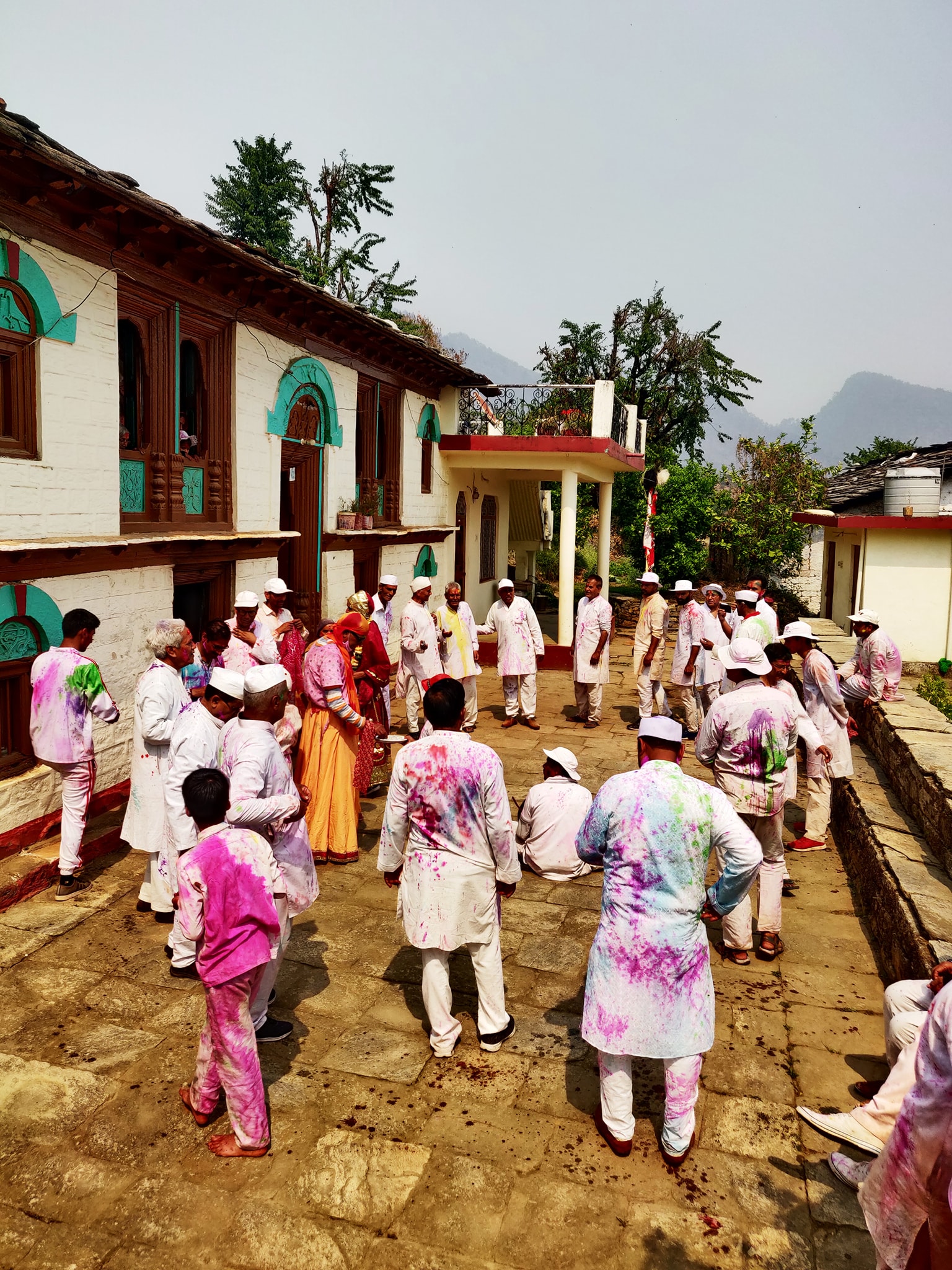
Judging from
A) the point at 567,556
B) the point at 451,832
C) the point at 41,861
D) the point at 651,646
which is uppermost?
the point at 567,556

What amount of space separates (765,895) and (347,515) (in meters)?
7.57

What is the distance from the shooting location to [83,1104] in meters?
3.78

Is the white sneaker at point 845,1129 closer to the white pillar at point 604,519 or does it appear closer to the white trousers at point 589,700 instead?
the white trousers at point 589,700

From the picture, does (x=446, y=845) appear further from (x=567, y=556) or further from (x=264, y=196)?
(x=264, y=196)

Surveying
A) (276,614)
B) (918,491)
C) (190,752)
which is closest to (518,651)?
(276,614)

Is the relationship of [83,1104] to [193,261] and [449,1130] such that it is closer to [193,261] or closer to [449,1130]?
[449,1130]

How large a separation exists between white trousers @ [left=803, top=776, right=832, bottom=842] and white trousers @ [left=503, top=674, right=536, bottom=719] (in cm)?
418

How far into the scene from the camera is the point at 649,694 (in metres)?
A: 10.6

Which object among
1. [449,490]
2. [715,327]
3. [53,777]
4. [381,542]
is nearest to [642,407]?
[715,327]

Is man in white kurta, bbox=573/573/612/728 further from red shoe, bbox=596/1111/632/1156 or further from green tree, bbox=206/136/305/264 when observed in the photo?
green tree, bbox=206/136/305/264

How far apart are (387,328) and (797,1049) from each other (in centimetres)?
965

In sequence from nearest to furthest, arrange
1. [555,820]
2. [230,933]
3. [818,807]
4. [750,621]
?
1. [230,933]
2. [555,820]
3. [818,807]
4. [750,621]

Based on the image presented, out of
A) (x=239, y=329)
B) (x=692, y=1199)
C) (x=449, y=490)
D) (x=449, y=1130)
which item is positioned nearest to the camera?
(x=692, y=1199)

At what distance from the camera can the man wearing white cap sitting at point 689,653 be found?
9930 mm
